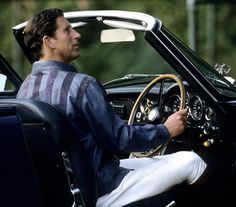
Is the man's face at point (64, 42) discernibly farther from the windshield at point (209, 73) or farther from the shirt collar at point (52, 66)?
the windshield at point (209, 73)

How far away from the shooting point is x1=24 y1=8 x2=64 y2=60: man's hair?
423 cm

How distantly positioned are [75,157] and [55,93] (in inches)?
12.9

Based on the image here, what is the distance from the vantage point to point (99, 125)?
4.01 meters

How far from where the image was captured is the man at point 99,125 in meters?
4.02

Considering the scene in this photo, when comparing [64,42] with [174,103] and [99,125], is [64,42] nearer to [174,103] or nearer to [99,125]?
[99,125]

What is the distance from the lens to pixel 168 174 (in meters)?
4.27

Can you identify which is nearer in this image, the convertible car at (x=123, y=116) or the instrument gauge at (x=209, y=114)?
the convertible car at (x=123, y=116)

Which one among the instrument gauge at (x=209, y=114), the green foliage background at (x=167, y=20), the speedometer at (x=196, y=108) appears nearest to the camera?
the instrument gauge at (x=209, y=114)

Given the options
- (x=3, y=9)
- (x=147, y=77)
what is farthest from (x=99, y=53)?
(x=147, y=77)

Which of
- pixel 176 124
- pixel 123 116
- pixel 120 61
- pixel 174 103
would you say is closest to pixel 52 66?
pixel 176 124

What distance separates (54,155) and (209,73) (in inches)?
47.1

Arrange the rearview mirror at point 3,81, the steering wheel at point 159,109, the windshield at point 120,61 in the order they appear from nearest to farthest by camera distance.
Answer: the steering wheel at point 159,109 < the rearview mirror at point 3,81 < the windshield at point 120,61

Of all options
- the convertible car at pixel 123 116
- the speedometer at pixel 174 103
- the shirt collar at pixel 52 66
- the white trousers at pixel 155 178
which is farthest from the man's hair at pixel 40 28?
the speedometer at pixel 174 103

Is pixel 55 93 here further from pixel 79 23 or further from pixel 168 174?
pixel 79 23
